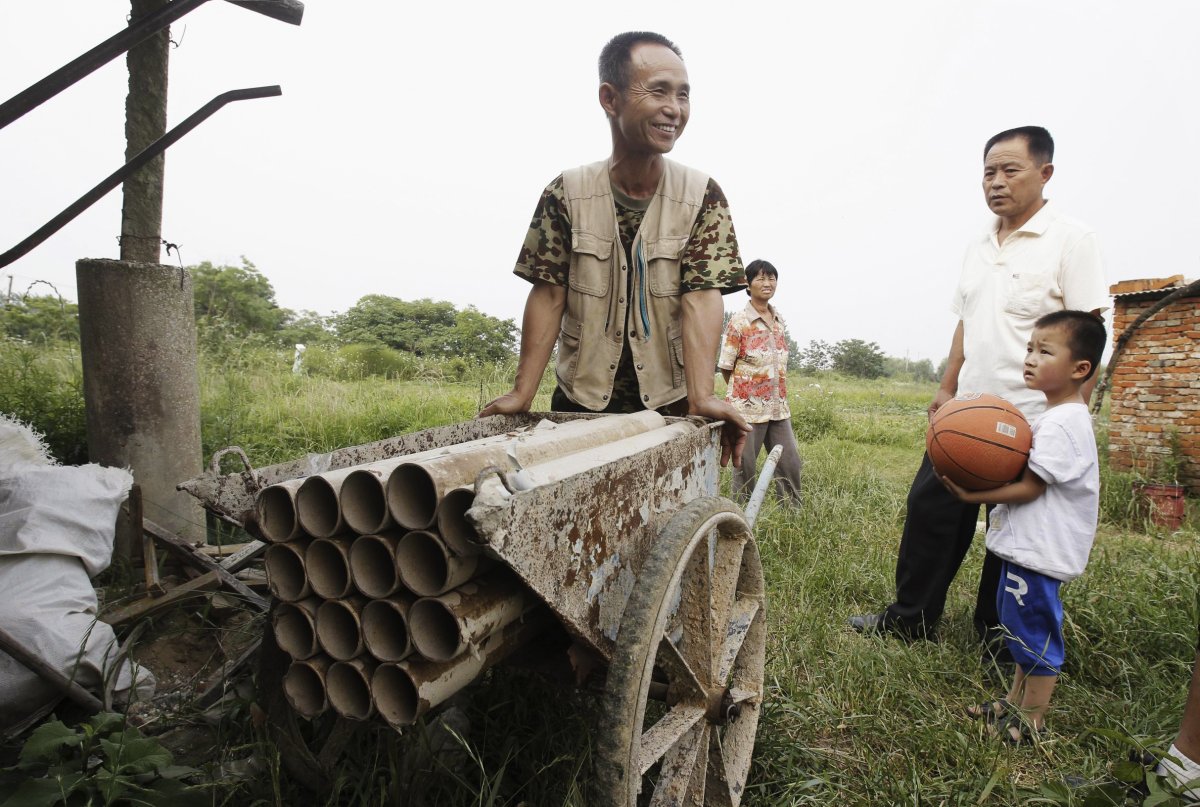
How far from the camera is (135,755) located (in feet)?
5.10

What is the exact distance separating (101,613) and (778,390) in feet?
13.6

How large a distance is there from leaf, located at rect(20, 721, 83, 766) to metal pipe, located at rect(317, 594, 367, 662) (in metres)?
0.94

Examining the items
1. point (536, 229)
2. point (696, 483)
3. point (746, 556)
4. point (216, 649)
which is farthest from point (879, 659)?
point (216, 649)

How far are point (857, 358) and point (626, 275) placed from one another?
26607 millimetres

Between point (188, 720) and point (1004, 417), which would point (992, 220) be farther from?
point (188, 720)

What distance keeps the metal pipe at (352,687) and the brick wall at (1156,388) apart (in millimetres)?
7385

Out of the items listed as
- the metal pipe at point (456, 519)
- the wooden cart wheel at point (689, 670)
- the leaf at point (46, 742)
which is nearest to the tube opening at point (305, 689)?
the metal pipe at point (456, 519)

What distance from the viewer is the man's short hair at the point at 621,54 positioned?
7.89 ft

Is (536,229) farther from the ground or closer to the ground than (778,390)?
farther from the ground

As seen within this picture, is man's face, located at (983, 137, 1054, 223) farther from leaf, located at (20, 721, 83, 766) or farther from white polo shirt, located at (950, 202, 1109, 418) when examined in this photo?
leaf, located at (20, 721, 83, 766)

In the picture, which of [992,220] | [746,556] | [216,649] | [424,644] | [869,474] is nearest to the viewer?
[424,644]

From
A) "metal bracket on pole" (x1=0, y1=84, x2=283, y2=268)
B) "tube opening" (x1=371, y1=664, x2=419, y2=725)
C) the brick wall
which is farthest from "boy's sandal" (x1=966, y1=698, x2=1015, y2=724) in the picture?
the brick wall

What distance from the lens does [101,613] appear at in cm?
233

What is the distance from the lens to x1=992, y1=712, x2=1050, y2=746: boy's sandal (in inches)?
86.7
